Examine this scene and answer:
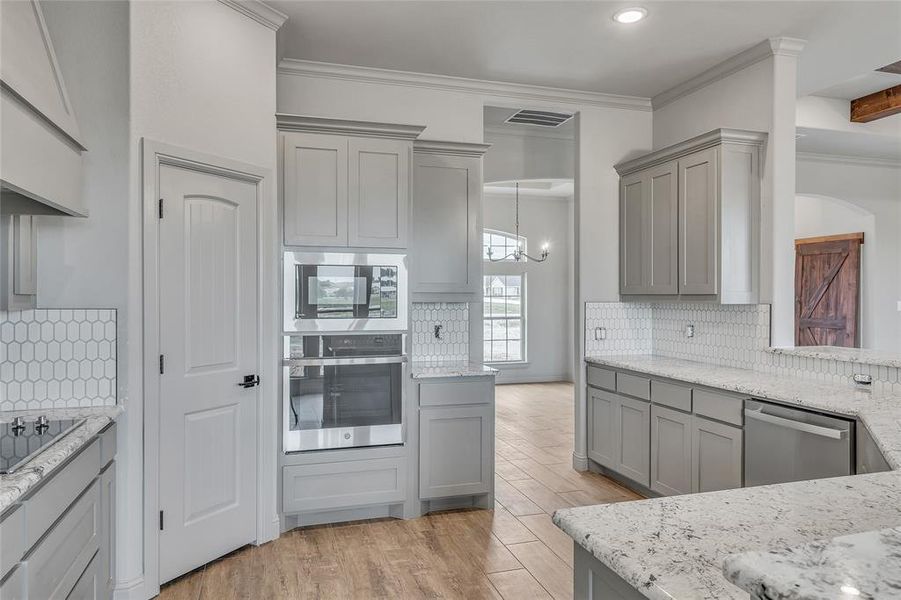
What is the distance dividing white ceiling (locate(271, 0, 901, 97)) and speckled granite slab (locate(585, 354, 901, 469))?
208cm

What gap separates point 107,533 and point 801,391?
3.32 m

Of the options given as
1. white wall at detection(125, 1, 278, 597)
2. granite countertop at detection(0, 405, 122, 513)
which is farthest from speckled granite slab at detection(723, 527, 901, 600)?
white wall at detection(125, 1, 278, 597)

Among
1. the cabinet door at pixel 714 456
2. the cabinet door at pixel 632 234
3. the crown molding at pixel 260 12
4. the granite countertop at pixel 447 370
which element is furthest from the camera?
the cabinet door at pixel 632 234

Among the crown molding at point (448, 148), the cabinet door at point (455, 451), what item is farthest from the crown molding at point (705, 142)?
the cabinet door at point (455, 451)

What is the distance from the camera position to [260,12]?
3.28 m

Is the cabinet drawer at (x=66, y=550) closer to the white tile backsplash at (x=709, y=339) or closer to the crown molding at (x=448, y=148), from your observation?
the crown molding at (x=448, y=148)

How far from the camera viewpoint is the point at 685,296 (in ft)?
13.5

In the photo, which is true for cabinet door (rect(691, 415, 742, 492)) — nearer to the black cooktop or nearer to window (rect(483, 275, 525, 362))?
the black cooktop

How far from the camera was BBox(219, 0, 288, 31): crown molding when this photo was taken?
3168mm

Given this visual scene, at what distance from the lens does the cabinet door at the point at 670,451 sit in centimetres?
366

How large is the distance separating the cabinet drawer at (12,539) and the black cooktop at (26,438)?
0.48ft

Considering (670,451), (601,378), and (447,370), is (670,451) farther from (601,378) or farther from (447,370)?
(447,370)

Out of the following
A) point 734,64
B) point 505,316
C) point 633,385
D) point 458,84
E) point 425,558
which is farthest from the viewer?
point 505,316

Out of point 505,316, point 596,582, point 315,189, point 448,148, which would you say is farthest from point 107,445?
point 505,316
